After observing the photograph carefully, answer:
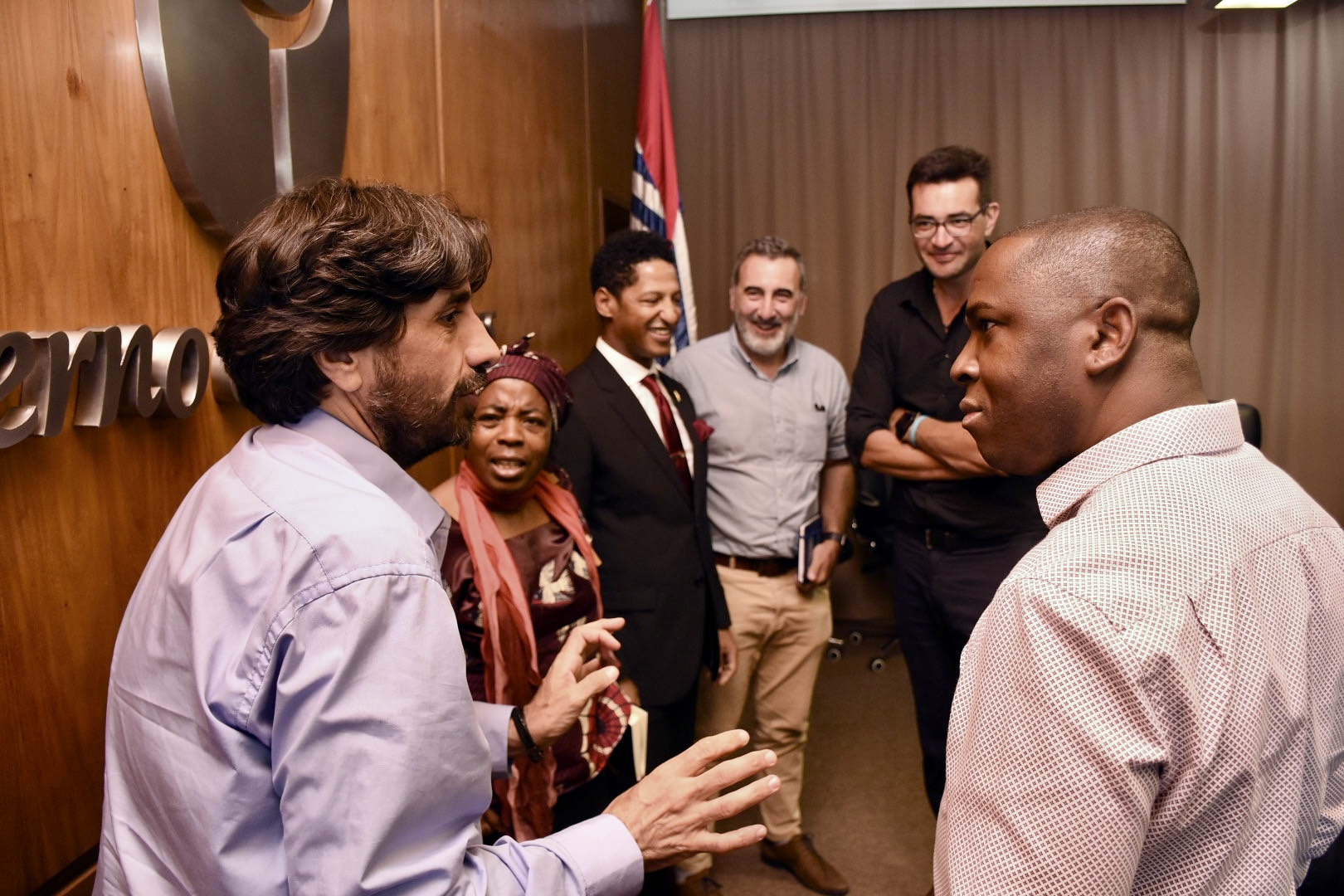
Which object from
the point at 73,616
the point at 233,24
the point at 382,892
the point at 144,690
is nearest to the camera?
the point at 382,892

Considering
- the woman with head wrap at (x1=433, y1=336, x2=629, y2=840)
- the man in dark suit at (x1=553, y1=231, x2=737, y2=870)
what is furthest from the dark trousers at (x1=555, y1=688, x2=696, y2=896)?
the woman with head wrap at (x1=433, y1=336, x2=629, y2=840)

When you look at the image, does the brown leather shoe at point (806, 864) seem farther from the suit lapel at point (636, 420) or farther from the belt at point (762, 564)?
the suit lapel at point (636, 420)

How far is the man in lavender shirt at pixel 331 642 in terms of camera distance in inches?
33.2

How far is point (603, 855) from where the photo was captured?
1030mm

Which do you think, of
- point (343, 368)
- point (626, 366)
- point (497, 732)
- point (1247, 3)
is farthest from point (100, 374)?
point (1247, 3)

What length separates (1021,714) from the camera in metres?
0.92

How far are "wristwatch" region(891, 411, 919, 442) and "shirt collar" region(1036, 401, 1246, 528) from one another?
1.39m

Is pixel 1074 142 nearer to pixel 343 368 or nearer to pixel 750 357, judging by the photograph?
pixel 750 357

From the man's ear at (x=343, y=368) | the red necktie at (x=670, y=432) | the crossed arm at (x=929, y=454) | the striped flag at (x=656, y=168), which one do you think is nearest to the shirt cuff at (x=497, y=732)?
the man's ear at (x=343, y=368)

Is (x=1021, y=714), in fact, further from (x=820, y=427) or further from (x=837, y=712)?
(x=837, y=712)

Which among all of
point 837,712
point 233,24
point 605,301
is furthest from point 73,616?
point 837,712

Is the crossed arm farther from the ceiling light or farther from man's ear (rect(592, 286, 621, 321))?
the ceiling light

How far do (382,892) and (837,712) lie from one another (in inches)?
146

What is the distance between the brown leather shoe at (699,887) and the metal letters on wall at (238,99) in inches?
83.1
